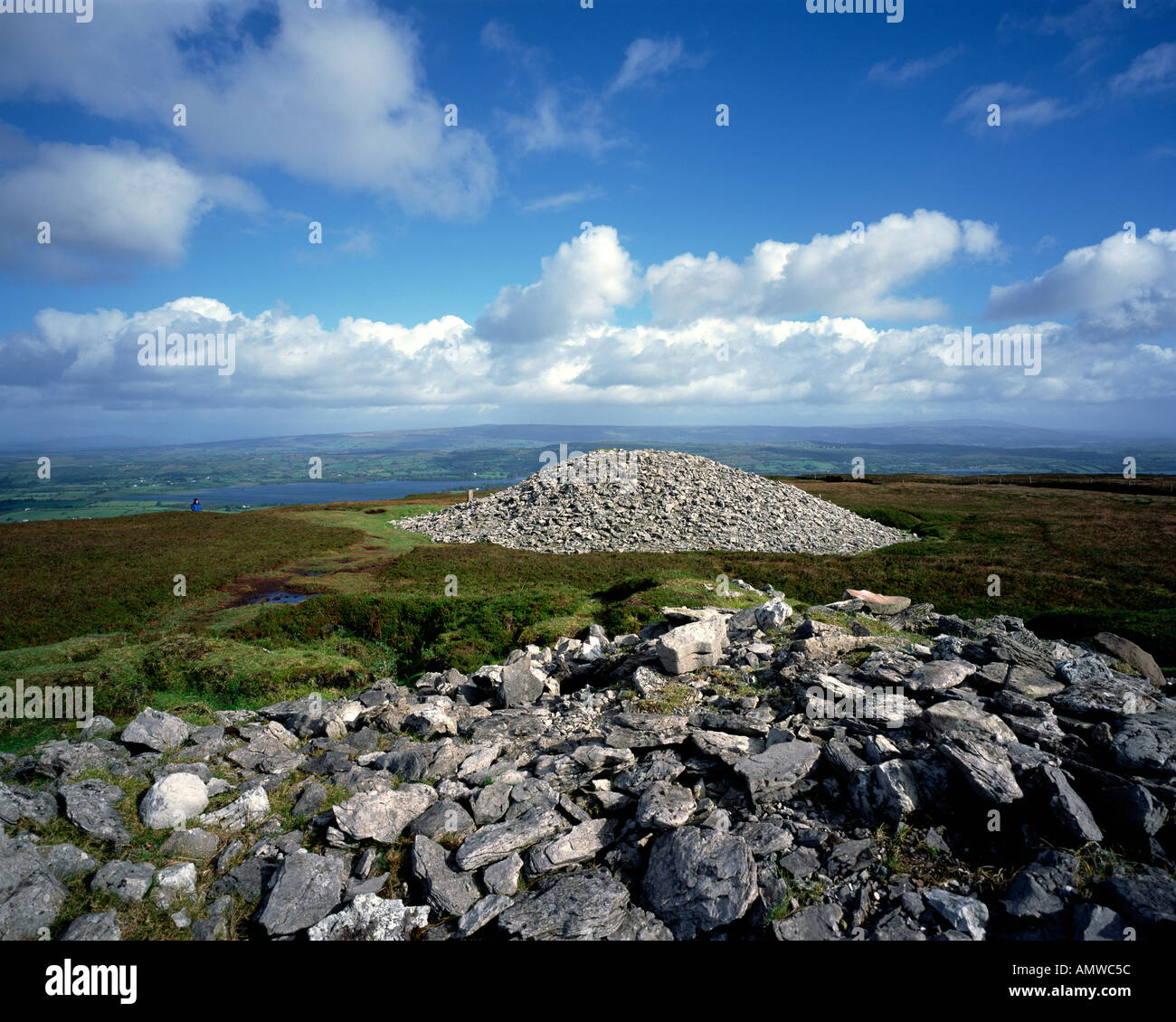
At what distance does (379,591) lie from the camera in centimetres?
2677

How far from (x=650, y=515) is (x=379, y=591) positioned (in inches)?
848

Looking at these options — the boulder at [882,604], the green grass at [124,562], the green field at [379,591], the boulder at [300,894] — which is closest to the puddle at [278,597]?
the green field at [379,591]

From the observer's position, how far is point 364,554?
121ft

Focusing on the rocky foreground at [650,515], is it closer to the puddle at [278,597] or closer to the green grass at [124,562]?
the green grass at [124,562]

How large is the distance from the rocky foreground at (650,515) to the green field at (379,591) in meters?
3.83

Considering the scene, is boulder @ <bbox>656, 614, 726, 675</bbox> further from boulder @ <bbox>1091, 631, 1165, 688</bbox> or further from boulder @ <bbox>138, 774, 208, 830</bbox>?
boulder @ <bbox>1091, 631, 1165, 688</bbox>

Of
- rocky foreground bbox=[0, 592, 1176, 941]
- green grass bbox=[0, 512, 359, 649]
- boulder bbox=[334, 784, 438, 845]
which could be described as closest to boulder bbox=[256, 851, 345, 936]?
rocky foreground bbox=[0, 592, 1176, 941]

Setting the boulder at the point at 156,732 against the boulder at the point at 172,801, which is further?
the boulder at the point at 156,732

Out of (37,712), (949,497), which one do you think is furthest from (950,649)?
(949,497)

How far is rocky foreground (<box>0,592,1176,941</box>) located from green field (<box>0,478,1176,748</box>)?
5.00 metres

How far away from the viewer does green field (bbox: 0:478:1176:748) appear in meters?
16.4

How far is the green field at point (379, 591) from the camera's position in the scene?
16.4 metres
